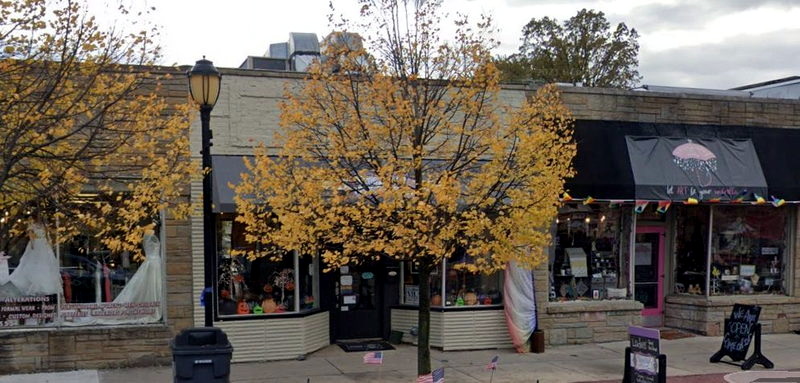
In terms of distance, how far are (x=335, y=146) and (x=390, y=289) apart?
4879 mm

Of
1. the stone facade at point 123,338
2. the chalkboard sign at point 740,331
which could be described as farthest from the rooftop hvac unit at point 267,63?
the chalkboard sign at point 740,331

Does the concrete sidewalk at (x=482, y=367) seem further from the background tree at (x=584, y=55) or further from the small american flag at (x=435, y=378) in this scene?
the background tree at (x=584, y=55)

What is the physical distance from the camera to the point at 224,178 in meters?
10.6

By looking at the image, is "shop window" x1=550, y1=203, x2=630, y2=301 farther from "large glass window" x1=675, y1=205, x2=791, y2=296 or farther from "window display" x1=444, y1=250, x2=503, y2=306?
"large glass window" x1=675, y1=205, x2=791, y2=296

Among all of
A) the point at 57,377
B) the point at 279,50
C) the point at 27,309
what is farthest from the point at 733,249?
the point at 27,309

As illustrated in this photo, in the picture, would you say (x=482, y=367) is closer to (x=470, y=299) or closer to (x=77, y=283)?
(x=470, y=299)

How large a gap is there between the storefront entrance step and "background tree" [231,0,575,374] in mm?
3432

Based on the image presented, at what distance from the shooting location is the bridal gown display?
1073cm

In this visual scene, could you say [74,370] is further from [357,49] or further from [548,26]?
[548,26]

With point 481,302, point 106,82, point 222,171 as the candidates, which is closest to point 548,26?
point 481,302

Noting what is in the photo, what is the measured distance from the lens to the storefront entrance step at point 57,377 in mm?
9555

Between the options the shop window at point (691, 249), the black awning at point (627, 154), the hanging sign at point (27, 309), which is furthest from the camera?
the shop window at point (691, 249)

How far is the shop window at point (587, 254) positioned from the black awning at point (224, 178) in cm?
600

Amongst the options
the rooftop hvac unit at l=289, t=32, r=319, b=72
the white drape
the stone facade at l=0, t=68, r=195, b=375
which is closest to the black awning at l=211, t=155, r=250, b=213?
the stone facade at l=0, t=68, r=195, b=375
